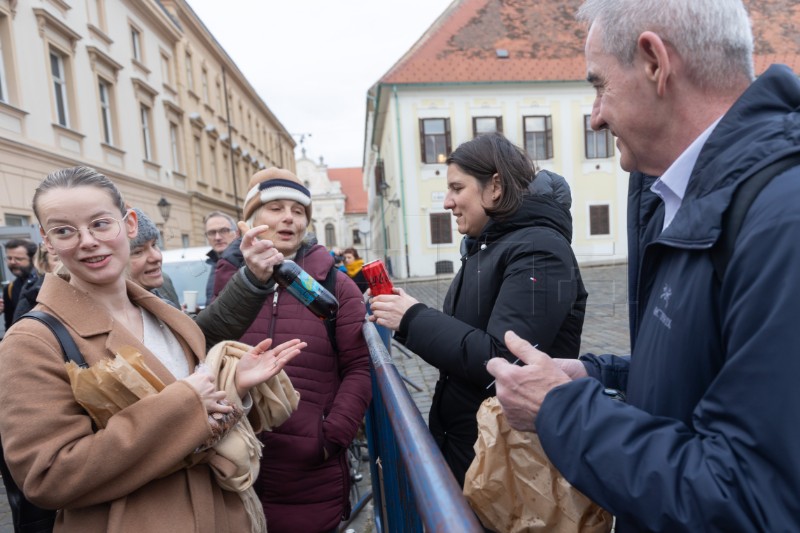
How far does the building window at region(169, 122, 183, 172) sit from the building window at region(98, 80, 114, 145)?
446cm

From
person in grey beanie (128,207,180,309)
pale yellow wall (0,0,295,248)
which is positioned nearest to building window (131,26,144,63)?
pale yellow wall (0,0,295,248)

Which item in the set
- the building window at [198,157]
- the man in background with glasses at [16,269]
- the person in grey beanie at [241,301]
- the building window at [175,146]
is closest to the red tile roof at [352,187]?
the building window at [198,157]

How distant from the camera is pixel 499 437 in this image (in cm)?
114

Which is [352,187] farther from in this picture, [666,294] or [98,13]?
[666,294]

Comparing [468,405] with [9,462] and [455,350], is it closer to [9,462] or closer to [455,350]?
[455,350]

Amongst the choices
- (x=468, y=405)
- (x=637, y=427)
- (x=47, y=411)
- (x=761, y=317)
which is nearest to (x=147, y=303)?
(x=47, y=411)

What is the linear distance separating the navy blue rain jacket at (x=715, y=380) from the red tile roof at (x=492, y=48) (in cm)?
2043

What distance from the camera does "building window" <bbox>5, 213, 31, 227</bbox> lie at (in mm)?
11234

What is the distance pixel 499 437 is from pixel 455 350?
1.62 ft

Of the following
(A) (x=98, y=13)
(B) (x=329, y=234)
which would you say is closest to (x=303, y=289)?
(A) (x=98, y=13)

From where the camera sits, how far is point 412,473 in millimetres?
995

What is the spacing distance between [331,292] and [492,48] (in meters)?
22.0

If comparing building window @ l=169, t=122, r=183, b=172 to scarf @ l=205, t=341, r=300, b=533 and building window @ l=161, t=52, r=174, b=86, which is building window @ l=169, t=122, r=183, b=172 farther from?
scarf @ l=205, t=341, r=300, b=533

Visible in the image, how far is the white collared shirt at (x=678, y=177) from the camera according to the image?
97cm
